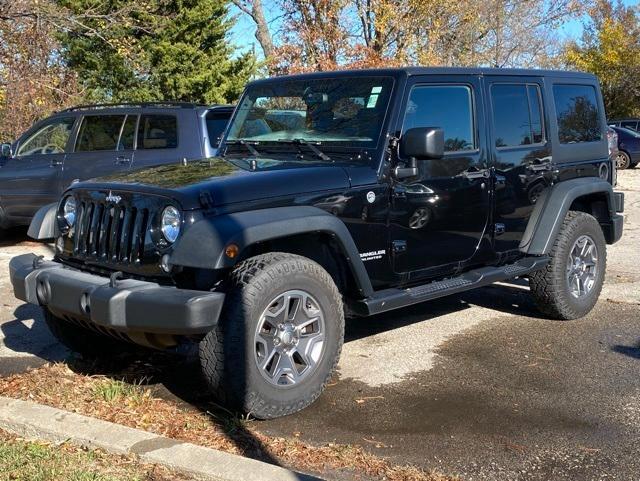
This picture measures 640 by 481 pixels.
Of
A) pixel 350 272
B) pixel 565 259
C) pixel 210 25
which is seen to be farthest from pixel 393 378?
pixel 210 25

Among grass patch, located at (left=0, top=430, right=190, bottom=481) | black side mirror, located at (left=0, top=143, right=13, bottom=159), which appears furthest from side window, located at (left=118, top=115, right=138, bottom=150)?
grass patch, located at (left=0, top=430, right=190, bottom=481)

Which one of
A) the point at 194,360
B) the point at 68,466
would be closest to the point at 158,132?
the point at 194,360

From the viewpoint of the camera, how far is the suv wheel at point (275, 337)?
→ 391 centimetres

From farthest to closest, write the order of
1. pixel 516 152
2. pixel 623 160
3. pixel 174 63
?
1. pixel 623 160
2. pixel 174 63
3. pixel 516 152

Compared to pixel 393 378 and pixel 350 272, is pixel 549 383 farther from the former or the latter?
pixel 350 272

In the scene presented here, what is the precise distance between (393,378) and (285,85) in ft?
7.39

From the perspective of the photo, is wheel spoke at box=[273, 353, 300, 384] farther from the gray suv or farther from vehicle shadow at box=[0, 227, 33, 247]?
vehicle shadow at box=[0, 227, 33, 247]

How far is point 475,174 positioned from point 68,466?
10.9ft

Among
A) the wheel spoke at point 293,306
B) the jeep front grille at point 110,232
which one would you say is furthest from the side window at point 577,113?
the jeep front grille at point 110,232

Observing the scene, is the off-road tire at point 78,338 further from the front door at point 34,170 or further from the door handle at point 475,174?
the front door at point 34,170

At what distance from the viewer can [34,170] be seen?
382 inches

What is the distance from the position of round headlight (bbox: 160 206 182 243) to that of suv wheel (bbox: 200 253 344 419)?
38cm

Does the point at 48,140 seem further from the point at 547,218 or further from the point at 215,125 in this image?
the point at 547,218

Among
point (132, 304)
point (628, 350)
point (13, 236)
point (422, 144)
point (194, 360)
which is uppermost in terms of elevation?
point (422, 144)
